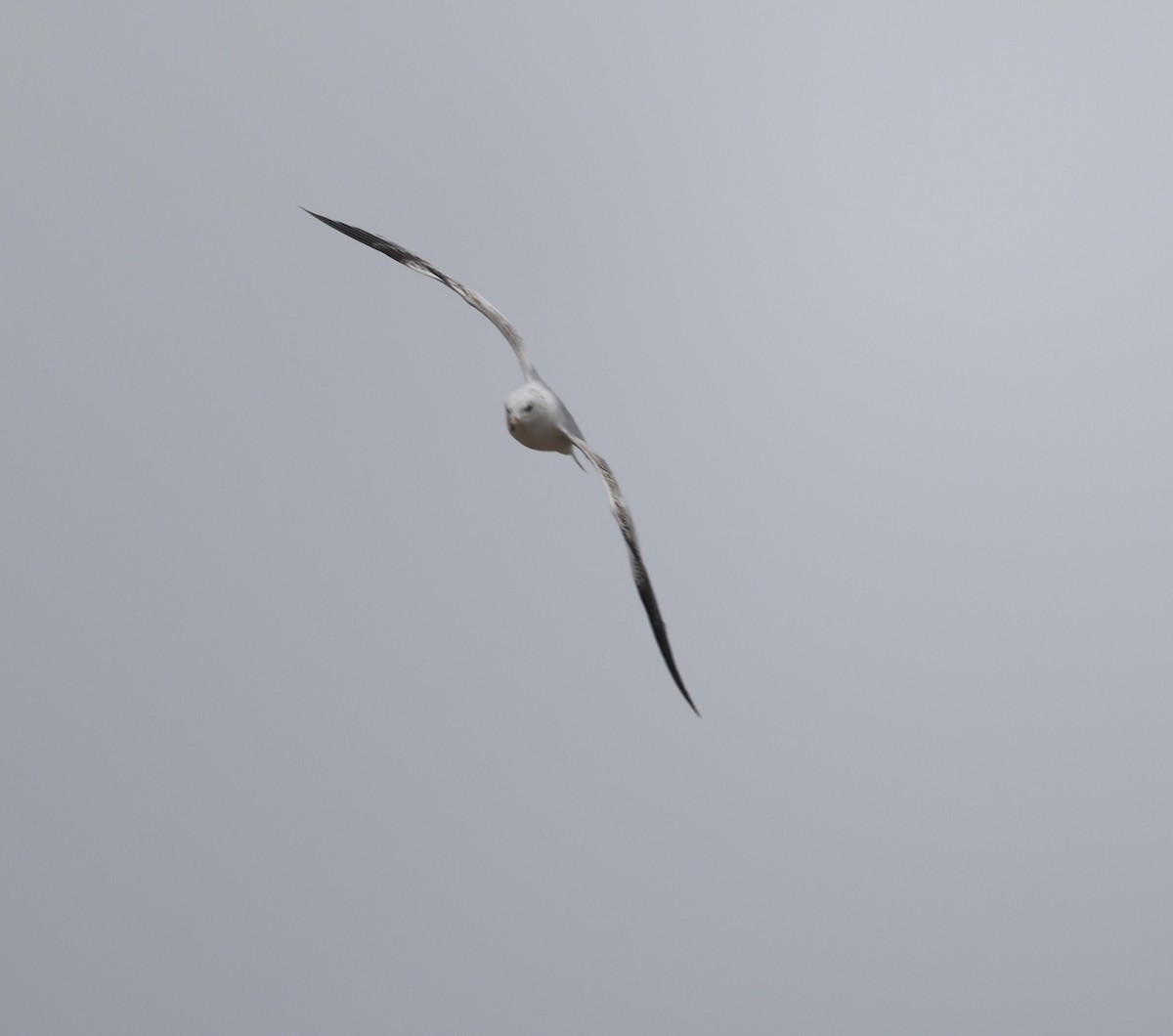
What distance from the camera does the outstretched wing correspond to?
5.98m

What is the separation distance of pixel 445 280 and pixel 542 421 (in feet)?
3.19

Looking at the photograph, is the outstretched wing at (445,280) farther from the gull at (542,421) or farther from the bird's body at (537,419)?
the bird's body at (537,419)

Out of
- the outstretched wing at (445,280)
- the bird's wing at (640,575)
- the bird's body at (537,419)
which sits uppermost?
the outstretched wing at (445,280)

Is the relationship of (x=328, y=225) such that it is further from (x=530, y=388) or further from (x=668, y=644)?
(x=668, y=644)

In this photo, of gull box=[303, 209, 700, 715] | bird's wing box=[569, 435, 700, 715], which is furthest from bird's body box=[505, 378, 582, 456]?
bird's wing box=[569, 435, 700, 715]

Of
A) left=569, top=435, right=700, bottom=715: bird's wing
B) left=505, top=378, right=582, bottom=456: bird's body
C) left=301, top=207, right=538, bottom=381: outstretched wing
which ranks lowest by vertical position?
Result: left=569, top=435, right=700, bottom=715: bird's wing

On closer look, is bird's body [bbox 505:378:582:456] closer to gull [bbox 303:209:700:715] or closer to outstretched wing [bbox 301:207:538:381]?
gull [bbox 303:209:700:715]

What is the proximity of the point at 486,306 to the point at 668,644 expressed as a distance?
1.72 metres

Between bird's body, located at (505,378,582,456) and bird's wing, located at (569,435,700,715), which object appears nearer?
bird's wing, located at (569,435,700,715)

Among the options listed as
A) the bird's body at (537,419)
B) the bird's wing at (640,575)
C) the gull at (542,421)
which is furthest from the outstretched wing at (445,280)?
the bird's wing at (640,575)

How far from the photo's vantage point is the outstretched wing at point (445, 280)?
19.6ft

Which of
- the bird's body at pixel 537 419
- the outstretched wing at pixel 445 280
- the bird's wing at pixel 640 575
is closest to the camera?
the bird's wing at pixel 640 575

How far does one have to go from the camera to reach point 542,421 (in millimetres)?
5516

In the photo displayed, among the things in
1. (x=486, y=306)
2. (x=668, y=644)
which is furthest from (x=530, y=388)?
(x=668, y=644)
